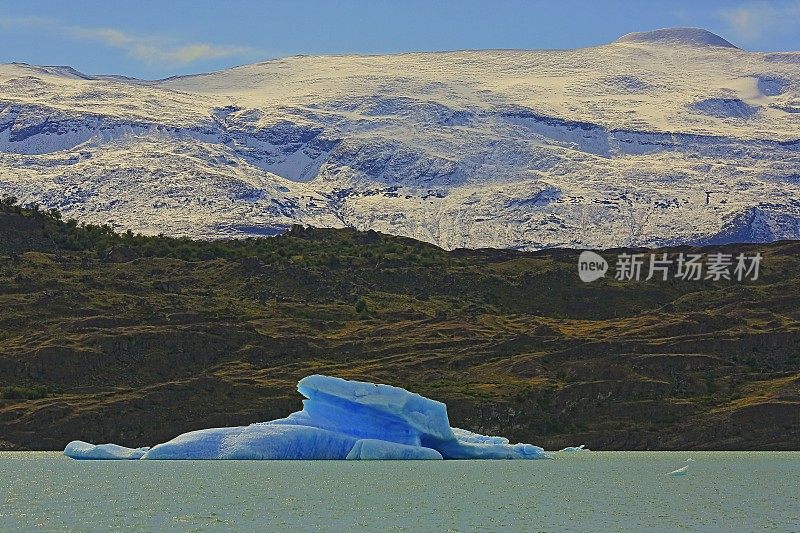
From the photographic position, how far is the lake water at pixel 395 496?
64.2 meters

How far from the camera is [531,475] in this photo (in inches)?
3871

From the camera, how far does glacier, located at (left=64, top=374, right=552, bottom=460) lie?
105438mm

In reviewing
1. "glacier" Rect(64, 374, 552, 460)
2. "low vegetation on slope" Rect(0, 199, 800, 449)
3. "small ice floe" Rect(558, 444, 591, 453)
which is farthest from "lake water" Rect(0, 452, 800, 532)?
"low vegetation on slope" Rect(0, 199, 800, 449)

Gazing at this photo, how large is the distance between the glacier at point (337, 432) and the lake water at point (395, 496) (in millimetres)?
1127

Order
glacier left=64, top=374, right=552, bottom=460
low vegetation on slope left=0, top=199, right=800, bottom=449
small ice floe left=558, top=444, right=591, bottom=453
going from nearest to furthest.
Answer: glacier left=64, top=374, right=552, bottom=460 < small ice floe left=558, top=444, right=591, bottom=453 < low vegetation on slope left=0, top=199, right=800, bottom=449

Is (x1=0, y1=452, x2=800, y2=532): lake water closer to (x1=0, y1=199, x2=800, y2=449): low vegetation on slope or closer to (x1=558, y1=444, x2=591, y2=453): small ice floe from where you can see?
(x1=558, y1=444, x2=591, y2=453): small ice floe

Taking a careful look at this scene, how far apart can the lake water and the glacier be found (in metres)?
1.13

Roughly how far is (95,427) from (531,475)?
5734 cm

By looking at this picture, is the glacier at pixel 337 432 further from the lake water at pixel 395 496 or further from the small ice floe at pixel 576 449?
the small ice floe at pixel 576 449

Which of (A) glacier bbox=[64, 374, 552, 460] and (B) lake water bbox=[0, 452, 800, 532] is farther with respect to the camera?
(A) glacier bbox=[64, 374, 552, 460]

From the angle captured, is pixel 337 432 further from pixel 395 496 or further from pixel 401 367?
pixel 401 367

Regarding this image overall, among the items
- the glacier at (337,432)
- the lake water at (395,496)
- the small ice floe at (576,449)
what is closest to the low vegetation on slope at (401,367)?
the small ice floe at (576,449)

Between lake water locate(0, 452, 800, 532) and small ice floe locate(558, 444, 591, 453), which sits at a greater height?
lake water locate(0, 452, 800, 532)

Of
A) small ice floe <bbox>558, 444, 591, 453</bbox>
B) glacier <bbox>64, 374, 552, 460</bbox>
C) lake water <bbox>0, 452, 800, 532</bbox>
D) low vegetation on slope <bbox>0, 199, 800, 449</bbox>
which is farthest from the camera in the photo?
low vegetation on slope <bbox>0, 199, 800, 449</bbox>
